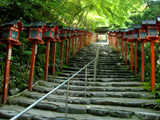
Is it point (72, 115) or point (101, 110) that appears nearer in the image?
point (72, 115)

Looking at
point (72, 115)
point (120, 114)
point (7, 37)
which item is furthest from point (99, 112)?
point (7, 37)

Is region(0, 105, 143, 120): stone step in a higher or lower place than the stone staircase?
lower

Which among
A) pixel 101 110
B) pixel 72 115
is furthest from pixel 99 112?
pixel 72 115

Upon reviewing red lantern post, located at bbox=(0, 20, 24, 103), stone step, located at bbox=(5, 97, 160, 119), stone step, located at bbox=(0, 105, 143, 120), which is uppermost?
red lantern post, located at bbox=(0, 20, 24, 103)

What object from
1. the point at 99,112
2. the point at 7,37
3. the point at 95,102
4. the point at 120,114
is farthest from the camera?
the point at 95,102

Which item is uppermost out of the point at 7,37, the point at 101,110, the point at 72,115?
the point at 7,37

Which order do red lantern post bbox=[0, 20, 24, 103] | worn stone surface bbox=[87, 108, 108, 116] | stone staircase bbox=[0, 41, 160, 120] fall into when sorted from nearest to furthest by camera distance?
stone staircase bbox=[0, 41, 160, 120] < worn stone surface bbox=[87, 108, 108, 116] < red lantern post bbox=[0, 20, 24, 103]

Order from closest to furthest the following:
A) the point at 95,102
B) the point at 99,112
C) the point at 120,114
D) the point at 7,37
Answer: the point at 120,114
the point at 99,112
the point at 7,37
the point at 95,102

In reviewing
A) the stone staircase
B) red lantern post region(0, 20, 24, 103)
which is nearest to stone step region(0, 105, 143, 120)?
the stone staircase

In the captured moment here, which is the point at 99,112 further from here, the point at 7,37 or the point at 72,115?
Result: the point at 7,37

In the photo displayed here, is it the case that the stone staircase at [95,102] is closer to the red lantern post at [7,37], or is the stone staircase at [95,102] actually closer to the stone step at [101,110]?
the stone step at [101,110]

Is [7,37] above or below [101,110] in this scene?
above

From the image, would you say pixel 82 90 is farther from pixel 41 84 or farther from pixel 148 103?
pixel 148 103

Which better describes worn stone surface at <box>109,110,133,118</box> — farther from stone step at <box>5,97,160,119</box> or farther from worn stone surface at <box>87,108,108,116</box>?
worn stone surface at <box>87,108,108,116</box>
